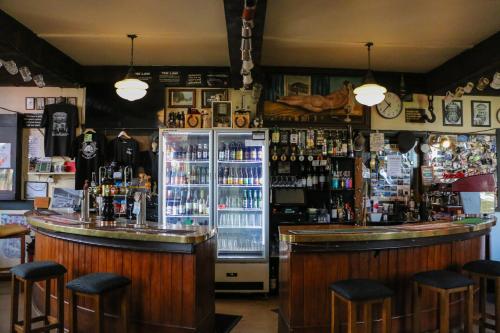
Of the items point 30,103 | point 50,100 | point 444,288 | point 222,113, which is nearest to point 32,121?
point 30,103

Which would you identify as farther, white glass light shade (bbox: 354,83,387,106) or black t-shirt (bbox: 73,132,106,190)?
black t-shirt (bbox: 73,132,106,190)

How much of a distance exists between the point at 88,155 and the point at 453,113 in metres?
5.73

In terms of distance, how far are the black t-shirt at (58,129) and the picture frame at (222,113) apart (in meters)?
2.13

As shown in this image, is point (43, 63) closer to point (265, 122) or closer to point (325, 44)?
point (265, 122)

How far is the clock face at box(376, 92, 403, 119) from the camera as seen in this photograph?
5551 millimetres

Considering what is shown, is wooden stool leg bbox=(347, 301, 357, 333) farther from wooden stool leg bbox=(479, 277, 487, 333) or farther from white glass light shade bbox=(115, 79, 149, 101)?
white glass light shade bbox=(115, 79, 149, 101)

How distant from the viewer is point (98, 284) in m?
2.79

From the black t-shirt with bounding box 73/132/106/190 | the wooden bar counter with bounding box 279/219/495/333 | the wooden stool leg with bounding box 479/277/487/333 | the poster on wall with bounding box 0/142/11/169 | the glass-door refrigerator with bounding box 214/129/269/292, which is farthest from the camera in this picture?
the poster on wall with bounding box 0/142/11/169

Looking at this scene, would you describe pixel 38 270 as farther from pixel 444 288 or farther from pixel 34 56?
pixel 444 288

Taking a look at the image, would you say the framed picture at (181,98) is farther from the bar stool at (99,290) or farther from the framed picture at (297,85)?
the bar stool at (99,290)

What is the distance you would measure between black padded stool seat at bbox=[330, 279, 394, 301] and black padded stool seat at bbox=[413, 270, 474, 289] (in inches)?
19.2

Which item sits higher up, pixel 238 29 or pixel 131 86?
pixel 238 29

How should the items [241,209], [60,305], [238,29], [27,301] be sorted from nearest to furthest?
1. [27,301]
2. [60,305]
3. [238,29]
4. [241,209]

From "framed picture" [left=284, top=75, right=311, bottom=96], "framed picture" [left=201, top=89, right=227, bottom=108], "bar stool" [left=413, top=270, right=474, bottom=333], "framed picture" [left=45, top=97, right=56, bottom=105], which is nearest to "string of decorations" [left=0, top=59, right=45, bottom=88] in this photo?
"framed picture" [left=45, top=97, right=56, bottom=105]
